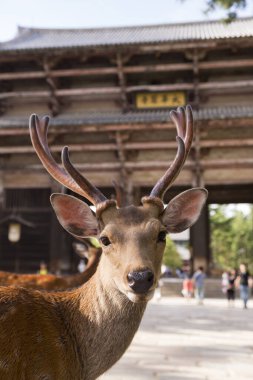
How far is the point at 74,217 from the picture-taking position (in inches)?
86.4

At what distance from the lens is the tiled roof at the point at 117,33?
17594 millimetres

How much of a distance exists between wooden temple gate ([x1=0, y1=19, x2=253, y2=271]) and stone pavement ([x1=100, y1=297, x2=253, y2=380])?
5873 millimetres

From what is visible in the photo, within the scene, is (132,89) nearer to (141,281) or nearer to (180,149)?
(180,149)

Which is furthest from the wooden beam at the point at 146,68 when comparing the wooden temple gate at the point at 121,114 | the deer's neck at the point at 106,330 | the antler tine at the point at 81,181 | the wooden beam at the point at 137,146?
the deer's neck at the point at 106,330

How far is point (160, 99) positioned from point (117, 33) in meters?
7.88

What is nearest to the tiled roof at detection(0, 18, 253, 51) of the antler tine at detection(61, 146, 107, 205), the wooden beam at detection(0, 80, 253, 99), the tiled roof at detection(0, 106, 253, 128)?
the wooden beam at detection(0, 80, 253, 99)

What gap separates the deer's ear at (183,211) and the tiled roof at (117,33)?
1599cm

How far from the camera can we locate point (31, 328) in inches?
69.4

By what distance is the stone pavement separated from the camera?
12.5 feet

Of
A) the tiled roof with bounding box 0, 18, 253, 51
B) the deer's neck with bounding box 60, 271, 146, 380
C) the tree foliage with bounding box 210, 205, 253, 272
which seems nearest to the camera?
the deer's neck with bounding box 60, 271, 146, 380

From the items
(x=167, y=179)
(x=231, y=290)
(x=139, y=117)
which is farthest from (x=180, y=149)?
(x=139, y=117)

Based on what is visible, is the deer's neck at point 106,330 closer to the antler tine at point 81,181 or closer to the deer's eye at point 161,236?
the deer's eye at point 161,236

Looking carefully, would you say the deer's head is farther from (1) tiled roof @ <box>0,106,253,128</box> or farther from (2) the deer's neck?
(1) tiled roof @ <box>0,106,253,128</box>

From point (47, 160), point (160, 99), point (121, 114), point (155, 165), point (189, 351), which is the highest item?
point (160, 99)
